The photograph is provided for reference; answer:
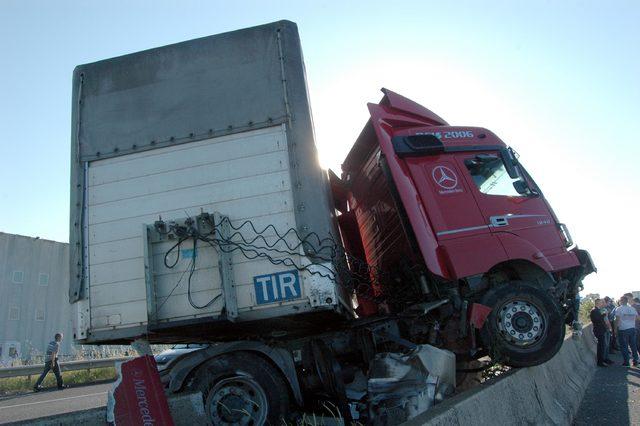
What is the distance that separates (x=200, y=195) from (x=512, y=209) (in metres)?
3.51

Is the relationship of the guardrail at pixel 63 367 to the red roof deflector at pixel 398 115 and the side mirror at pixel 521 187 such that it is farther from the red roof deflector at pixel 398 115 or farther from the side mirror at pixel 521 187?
the side mirror at pixel 521 187

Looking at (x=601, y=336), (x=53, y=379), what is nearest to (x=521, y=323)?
(x=601, y=336)

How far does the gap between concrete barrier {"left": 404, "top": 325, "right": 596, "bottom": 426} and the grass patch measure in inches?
466

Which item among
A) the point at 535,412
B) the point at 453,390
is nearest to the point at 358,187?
the point at 453,390

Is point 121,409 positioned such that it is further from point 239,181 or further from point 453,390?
point 453,390

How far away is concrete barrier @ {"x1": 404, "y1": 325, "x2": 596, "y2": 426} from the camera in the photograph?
2.88 metres

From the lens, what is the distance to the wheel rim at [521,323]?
5.13m

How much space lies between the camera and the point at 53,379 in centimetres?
1351

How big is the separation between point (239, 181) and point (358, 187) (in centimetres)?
265

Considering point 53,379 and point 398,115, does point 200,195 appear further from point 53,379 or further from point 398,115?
point 53,379

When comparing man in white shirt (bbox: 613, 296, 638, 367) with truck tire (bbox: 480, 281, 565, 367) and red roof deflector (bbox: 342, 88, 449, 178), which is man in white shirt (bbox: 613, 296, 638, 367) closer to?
truck tire (bbox: 480, 281, 565, 367)

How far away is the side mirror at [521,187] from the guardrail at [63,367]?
390 inches

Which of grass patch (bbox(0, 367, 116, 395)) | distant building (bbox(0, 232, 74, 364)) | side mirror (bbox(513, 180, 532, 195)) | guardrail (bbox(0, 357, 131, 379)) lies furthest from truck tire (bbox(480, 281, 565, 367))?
distant building (bbox(0, 232, 74, 364))

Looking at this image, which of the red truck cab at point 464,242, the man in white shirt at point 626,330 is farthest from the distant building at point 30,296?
the man in white shirt at point 626,330
